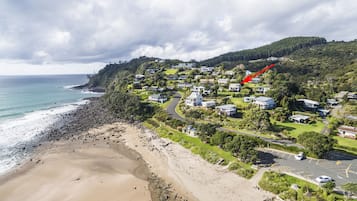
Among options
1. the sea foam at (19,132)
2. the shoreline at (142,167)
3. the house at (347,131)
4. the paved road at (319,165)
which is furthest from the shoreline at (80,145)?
the house at (347,131)

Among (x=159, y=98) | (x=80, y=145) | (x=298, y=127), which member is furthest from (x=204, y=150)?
(x=159, y=98)

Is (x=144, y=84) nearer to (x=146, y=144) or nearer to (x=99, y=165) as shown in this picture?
(x=146, y=144)

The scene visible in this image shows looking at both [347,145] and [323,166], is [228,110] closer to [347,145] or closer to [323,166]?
[347,145]

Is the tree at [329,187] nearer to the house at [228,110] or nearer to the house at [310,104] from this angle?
the house at [228,110]

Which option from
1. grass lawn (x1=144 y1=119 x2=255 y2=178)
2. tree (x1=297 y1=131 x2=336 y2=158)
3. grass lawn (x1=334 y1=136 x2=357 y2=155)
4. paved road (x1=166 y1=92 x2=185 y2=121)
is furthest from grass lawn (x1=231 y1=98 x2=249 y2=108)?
tree (x1=297 y1=131 x2=336 y2=158)

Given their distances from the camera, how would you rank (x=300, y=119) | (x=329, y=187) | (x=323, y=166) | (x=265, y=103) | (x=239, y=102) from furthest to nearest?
(x=239, y=102) < (x=265, y=103) < (x=300, y=119) < (x=323, y=166) < (x=329, y=187)

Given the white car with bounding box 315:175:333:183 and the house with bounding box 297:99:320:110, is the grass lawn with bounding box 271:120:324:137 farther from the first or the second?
the white car with bounding box 315:175:333:183
